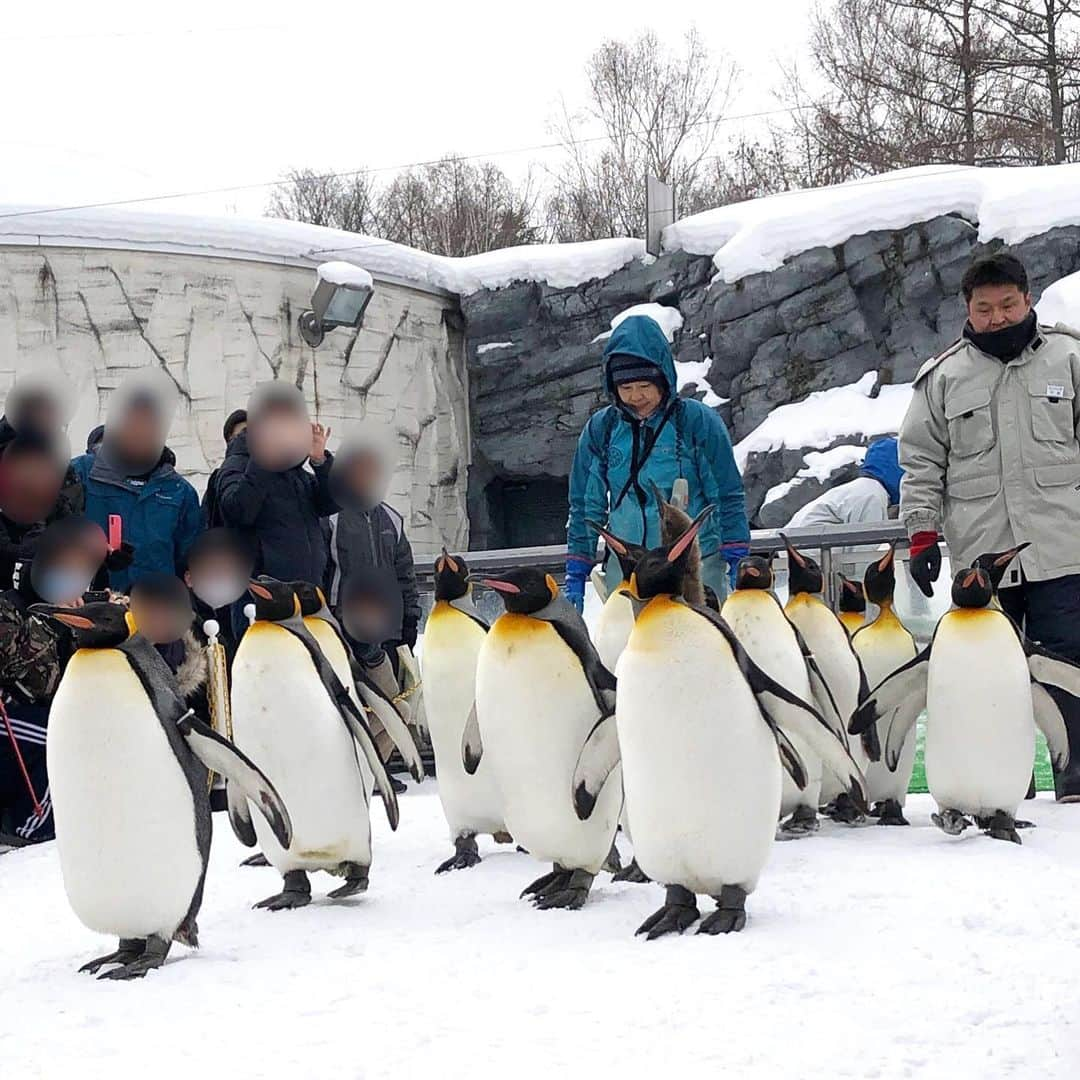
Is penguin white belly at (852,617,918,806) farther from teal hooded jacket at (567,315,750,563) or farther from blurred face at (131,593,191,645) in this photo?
blurred face at (131,593,191,645)

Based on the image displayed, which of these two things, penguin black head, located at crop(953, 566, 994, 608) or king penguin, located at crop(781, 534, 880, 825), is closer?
penguin black head, located at crop(953, 566, 994, 608)

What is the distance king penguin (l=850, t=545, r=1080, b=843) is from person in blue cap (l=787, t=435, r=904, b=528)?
2693mm

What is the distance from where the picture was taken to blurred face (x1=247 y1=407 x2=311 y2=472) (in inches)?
161

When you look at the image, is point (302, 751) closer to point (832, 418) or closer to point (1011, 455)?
point (1011, 455)

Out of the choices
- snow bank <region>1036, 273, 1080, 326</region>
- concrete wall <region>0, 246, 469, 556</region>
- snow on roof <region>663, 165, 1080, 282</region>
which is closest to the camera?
snow bank <region>1036, 273, 1080, 326</region>

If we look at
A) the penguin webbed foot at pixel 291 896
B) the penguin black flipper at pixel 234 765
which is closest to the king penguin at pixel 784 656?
the penguin webbed foot at pixel 291 896

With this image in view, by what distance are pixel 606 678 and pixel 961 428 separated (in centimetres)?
159

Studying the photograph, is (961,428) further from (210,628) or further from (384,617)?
(210,628)

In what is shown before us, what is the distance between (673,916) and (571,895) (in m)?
0.35

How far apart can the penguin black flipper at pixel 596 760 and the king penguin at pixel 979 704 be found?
0.79m

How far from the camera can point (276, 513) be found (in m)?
4.20

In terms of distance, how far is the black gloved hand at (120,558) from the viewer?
4.10m

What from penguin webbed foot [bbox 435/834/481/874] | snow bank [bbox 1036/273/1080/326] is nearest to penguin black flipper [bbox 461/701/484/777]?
penguin webbed foot [bbox 435/834/481/874]

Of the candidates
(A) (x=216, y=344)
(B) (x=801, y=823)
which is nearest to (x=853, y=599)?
(B) (x=801, y=823)
